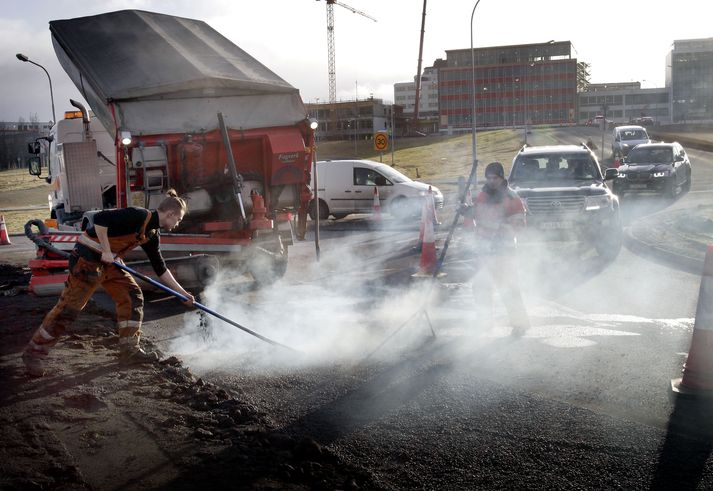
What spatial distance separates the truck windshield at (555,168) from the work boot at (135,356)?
9.19 metres

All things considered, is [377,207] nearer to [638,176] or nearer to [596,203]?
[596,203]

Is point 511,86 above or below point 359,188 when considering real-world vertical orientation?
above

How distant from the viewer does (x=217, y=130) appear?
33.8 feet

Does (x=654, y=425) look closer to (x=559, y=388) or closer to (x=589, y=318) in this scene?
(x=559, y=388)

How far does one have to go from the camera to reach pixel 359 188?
69.4ft

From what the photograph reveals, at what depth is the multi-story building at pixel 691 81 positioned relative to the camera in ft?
393

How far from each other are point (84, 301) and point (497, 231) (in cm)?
410

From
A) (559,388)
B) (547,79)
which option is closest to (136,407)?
(559,388)

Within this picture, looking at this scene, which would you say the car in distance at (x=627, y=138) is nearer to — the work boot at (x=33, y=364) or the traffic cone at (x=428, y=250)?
the traffic cone at (x=428, y=250)

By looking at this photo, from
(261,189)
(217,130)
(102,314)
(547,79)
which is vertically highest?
(547,79)

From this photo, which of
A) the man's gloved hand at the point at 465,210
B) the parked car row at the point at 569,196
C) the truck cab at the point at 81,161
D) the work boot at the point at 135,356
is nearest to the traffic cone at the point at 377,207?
the parked car row at the point at 569,196

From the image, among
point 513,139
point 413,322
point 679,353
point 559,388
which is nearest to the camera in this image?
point 559,388

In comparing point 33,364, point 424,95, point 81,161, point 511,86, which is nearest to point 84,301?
point 33,364

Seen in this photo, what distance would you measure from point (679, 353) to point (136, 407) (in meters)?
4.46
